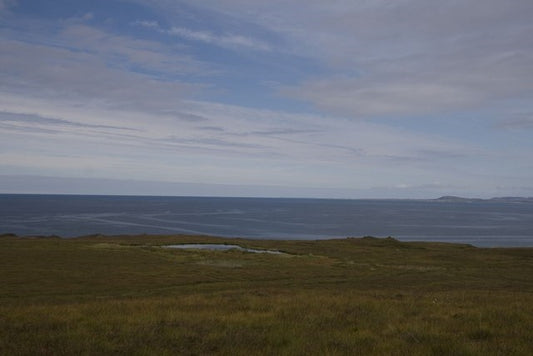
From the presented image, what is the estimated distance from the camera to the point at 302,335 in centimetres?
1169

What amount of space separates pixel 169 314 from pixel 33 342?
4.83 m

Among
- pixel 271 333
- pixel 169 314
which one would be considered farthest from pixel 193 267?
pixel 271 333

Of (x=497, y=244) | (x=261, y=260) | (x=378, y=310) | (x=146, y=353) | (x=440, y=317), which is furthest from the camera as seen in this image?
(x=497, y=244)

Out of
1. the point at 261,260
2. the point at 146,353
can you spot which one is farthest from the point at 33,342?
the point at 261,260

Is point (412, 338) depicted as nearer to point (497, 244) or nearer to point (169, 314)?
point (169, 314)

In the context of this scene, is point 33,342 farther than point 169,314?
No

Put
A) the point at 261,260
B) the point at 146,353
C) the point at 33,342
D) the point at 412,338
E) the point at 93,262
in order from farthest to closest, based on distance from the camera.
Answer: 1. the point at 261,260
2. the point at 93,262
3. the point at 412,338
4. the point at 33,342
5. the point at 146,353

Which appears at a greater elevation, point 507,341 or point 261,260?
point 507,341

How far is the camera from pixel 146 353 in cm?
980

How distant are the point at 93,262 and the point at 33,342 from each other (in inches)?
1432

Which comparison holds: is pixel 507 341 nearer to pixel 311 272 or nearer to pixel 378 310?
pixel 378 310

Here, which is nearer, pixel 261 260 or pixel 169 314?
pixel 169 314

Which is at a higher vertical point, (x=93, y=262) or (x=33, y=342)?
(x=33, y=342)

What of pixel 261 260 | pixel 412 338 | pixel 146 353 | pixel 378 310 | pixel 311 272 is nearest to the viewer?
pixel 146 353
